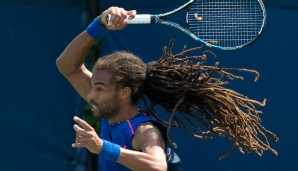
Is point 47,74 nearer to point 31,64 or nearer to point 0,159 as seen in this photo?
point 31,64

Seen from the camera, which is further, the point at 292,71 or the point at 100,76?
the point at 292,71

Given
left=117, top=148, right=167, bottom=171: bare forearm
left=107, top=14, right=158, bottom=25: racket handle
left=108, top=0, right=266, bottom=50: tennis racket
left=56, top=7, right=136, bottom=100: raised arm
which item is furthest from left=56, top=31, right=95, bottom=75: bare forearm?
left=117, top=148, right=167, bottom=171: bare forearm

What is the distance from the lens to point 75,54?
450 centimetres

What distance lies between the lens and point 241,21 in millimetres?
5332

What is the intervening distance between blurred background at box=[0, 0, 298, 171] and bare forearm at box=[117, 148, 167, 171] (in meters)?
2.41

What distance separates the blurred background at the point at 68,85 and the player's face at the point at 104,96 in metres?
2.11

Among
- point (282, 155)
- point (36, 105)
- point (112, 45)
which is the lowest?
point (282, 155)

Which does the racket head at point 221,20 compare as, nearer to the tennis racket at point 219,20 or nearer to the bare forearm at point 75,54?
the tennis racket at point 219,20

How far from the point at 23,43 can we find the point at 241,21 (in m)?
1.74

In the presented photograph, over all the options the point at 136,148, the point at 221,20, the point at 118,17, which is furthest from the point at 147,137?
the point at 221,20

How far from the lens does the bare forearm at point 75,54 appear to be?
4438 millimetres

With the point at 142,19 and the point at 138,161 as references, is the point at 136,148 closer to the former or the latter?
the point at 138,161

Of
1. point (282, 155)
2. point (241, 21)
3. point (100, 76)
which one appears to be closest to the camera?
point (100, 76)

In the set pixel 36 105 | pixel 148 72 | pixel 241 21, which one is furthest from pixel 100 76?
pixel 36 105
